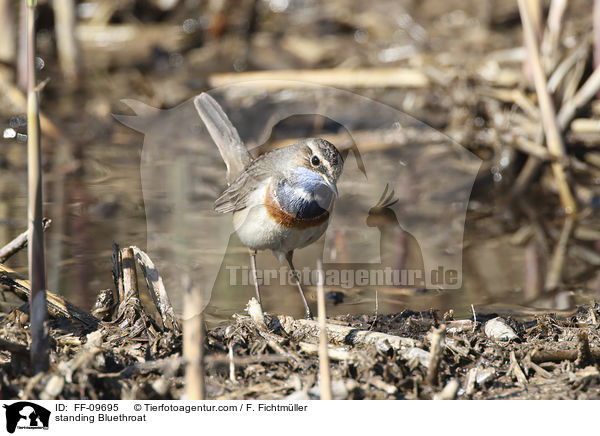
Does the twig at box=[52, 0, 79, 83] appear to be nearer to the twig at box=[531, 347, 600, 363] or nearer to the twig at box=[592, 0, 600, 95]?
the twig at box=[592, 0, 600, 95]

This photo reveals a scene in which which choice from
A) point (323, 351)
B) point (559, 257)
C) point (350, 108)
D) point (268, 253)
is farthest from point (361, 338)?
point (350, 108)

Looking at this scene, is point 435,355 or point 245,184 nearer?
point 435,355

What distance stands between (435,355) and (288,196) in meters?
1.50

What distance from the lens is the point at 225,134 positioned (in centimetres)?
523

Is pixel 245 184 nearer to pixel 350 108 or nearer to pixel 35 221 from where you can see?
pixel 35 221

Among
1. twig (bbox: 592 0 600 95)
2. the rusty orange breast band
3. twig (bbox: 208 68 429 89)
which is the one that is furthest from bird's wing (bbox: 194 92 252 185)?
twig (bbox: 592 0 600 95)

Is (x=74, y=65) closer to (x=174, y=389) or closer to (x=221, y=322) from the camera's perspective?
(x=221, y=322)

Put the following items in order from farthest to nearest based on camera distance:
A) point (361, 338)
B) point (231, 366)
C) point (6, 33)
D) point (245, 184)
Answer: point (6, 33) → point (245, 184) → point (361, 338) → point (231, 366)

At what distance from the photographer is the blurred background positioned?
5.80 metres

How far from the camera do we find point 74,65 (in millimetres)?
9961

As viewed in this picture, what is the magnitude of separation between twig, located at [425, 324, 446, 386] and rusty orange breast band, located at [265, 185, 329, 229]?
1305 millimetres
